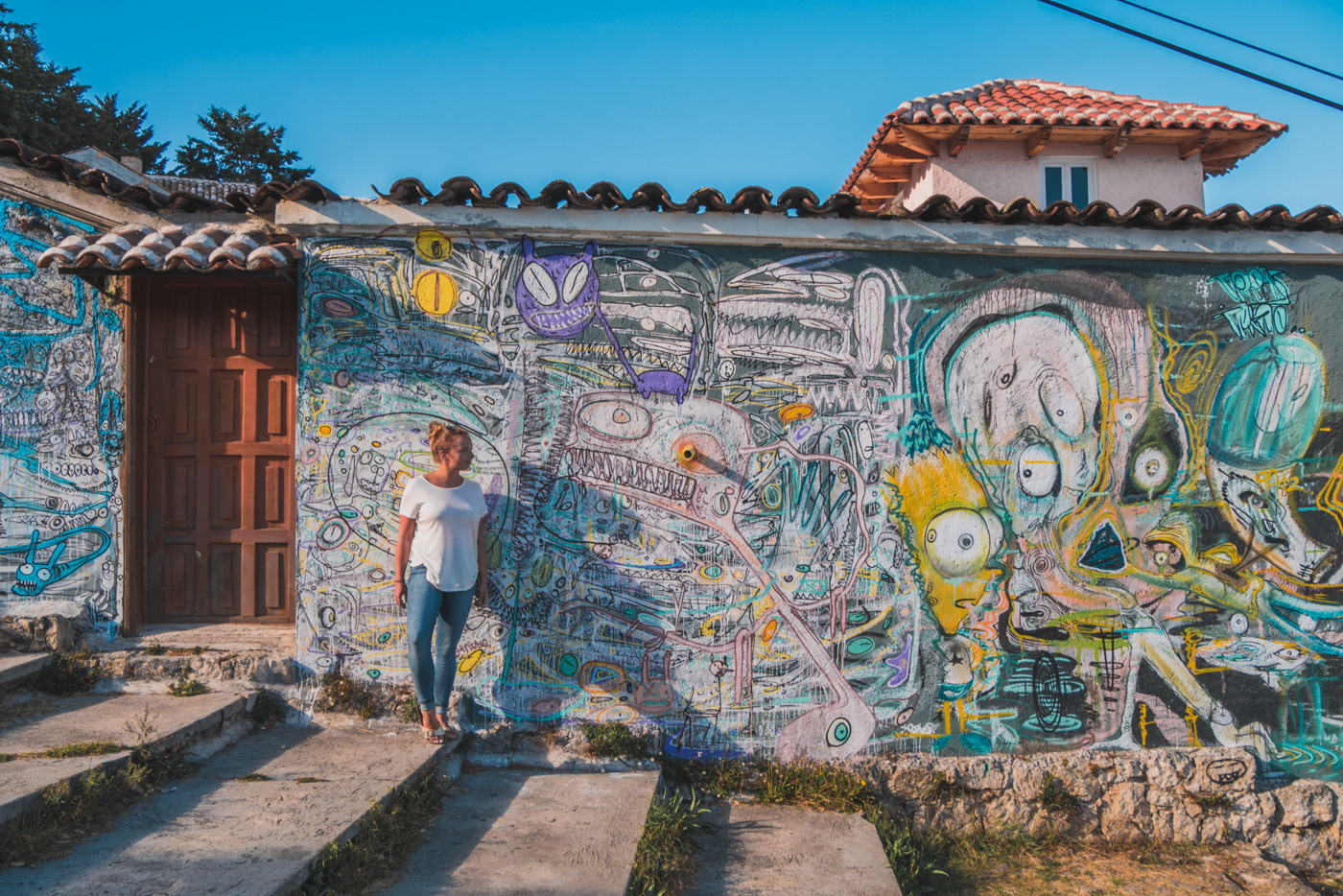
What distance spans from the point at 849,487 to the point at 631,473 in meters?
1.28

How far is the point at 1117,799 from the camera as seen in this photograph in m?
4.71

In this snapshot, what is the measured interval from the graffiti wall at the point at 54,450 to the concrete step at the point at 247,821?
161cm

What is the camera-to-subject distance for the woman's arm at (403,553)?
433cm

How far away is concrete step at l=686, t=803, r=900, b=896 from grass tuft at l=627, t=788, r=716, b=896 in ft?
0.23

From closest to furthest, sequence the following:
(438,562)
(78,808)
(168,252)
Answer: (78,808), (438,562), (168,252)

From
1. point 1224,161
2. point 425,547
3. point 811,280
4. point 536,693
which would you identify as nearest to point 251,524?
point 425,547

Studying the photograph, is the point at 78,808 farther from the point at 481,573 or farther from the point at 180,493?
the point at 180,493

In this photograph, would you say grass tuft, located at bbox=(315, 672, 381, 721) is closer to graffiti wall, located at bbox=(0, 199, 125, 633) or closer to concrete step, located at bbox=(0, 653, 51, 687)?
graffiti wall, located at bbox=(0, 199, 125, 633)

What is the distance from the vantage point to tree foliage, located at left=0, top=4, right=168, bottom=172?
62.4 ft

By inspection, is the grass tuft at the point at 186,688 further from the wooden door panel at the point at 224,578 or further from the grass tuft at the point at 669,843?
the grass tuft at the point at 669,843

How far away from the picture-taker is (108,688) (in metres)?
4.63

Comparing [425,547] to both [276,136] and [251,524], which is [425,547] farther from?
[276,136]

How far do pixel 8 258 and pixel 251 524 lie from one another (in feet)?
7.06

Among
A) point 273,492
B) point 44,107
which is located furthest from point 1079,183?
point 44,107
